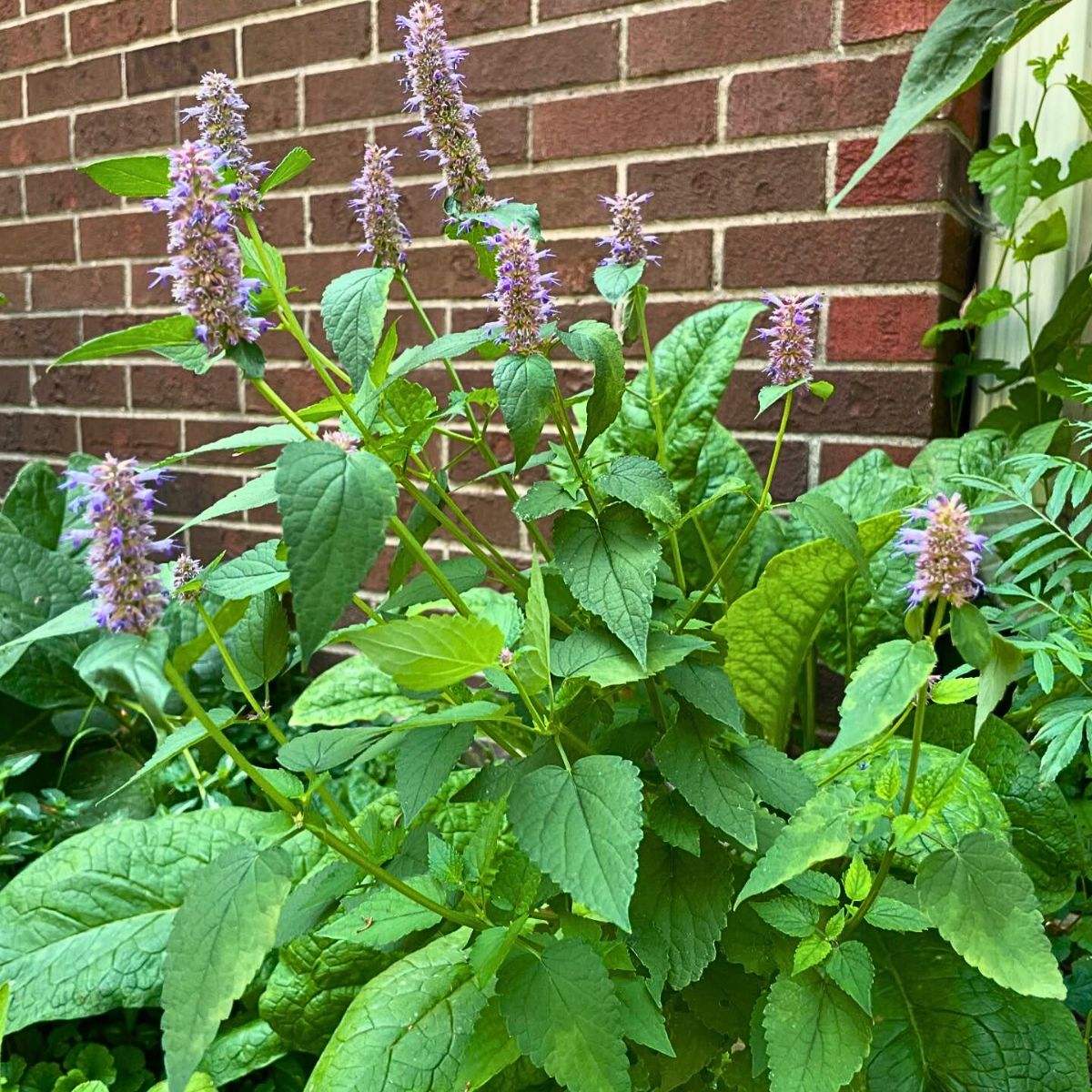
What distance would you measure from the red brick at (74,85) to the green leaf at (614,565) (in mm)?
1897

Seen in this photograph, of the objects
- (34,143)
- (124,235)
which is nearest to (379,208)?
(124,235)

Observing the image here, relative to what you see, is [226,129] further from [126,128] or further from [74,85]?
[74,85]

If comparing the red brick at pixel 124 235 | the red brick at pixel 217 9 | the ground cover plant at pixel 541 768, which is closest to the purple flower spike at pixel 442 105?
the ground cover plant at pixel 541 768

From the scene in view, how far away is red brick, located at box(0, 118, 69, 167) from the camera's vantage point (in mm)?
2176

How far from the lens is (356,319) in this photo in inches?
27.0

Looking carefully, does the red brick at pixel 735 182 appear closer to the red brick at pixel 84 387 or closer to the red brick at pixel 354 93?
the red brick at pixel 354 93

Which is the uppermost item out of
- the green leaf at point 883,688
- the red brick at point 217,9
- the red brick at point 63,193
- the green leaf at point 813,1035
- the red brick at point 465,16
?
the red brick at point 217,9

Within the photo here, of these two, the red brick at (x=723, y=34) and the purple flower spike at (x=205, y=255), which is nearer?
the purple flower spike at (x=205, y=255)

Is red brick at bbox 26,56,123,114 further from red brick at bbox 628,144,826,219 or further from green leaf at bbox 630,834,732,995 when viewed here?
green leaf at bbox 630,834,732,995

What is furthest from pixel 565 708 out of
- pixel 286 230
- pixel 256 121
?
pixel 256 121

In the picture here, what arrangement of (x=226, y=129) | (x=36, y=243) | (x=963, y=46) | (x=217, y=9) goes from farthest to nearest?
1. (x=36, y=243)
2. (x=217, y=9)
3. (x=226, y=129)
4. (x=963, y=46)

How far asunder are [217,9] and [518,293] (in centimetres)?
162

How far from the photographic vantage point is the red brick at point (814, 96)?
1353 millimetres

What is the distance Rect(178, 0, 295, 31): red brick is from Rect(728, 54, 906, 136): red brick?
0.94m
